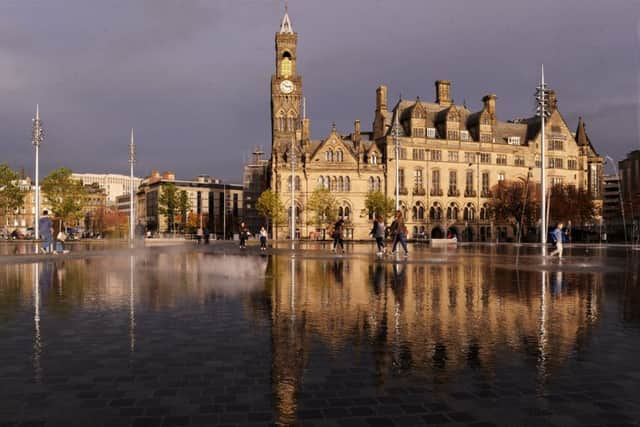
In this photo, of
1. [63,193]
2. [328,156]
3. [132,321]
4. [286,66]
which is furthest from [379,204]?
[132,321]

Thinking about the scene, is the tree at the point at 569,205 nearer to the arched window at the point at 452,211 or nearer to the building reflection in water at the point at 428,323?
the arched window at the point at 452,211

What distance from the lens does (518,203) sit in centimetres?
8044

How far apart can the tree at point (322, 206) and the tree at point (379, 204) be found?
5.29 m

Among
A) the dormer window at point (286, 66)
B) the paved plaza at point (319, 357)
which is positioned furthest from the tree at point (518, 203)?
the paved plaza at point (319, 357)

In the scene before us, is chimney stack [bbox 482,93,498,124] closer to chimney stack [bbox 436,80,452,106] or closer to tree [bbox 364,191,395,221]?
chimney stack [bbox 436,80,452,106]

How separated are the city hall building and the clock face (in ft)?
0.53

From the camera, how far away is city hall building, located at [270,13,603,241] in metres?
84.2

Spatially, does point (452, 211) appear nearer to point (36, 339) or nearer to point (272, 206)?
point (272, 206)

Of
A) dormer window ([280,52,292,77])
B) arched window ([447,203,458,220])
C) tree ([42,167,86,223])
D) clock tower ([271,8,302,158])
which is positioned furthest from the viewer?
arched window ([447,203,458,220])

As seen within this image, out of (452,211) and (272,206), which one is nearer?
(272,206)

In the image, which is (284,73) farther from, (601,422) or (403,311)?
(601,422)

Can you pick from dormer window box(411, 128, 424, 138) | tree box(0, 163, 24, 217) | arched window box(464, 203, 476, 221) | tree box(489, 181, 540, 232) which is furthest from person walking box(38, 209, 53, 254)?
arched window box(464, 203, 476, 221)

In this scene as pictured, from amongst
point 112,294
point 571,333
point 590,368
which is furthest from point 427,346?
point 112,294

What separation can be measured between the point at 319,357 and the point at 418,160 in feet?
278
